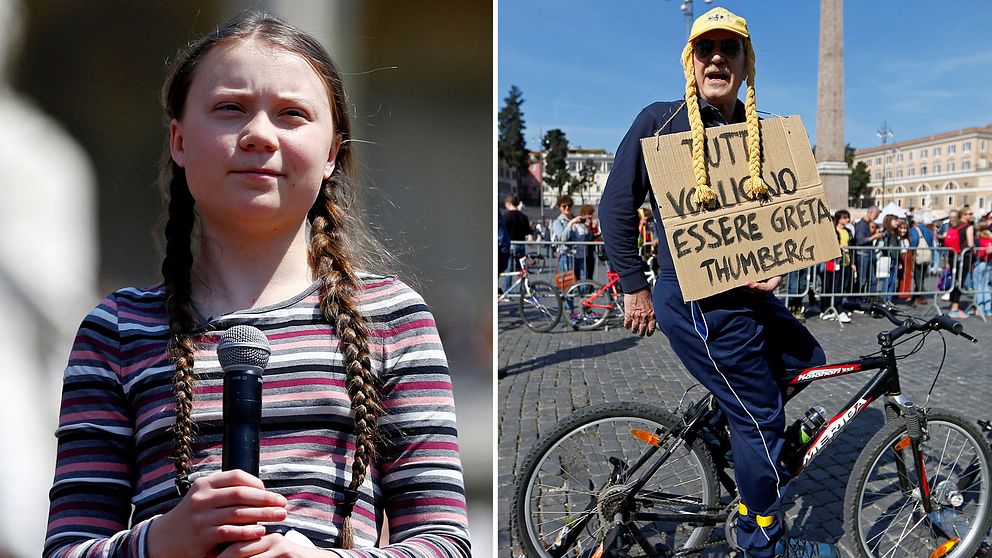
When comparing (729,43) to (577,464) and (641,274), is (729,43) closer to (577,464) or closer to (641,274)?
(641,274)

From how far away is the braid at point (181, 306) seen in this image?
84 centimetres

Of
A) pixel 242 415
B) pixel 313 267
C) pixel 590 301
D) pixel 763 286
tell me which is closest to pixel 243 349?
pixel 242 415

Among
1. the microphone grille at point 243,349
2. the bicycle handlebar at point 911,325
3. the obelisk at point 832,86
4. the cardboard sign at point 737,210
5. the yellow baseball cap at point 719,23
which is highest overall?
the obelisk at point 832,86

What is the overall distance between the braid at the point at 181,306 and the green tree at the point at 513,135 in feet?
193

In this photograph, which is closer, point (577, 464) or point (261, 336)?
point (261, 336)

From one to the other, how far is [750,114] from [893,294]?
8.76 meters

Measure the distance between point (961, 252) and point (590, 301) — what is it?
5.37 m

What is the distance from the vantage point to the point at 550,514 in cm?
236

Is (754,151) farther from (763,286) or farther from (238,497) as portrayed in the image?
(238,497)

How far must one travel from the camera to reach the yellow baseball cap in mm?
1830

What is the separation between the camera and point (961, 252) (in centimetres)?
955

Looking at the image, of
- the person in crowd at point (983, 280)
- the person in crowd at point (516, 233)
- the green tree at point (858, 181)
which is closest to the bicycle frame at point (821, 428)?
the person in crowd at point (516, 233)

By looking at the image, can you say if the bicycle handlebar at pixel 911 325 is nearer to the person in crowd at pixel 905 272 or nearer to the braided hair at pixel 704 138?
the braided hair at pixel 704 138

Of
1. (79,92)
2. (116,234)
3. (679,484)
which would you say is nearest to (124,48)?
(79,92)
